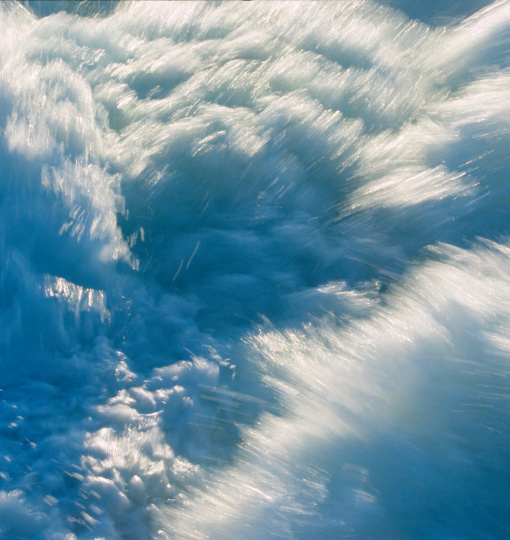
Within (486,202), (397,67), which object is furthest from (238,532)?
(397,67)

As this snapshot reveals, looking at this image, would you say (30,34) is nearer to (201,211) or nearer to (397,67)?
(201,211)

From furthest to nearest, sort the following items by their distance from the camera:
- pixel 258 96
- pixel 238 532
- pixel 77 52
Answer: pixel 77 52, pixel 258 96, pixel 238 532

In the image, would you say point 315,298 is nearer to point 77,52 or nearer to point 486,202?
point 486,202

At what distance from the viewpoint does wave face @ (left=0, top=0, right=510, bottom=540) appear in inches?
37.9

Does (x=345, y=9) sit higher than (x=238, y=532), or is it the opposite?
(x=345, y=9)

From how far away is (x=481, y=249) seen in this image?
125 cm

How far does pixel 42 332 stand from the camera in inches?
43.9

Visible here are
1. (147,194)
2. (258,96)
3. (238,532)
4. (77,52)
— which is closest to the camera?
(238,532)

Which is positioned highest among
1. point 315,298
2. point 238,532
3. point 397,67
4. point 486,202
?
point 397,67

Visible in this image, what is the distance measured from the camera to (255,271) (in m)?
1.25

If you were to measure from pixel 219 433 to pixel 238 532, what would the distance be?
185 mm

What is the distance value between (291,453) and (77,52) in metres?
1.31

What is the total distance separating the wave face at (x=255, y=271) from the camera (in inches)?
37.9

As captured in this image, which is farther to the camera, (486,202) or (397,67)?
(397,67)
